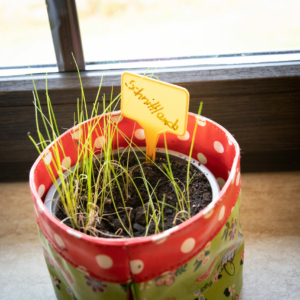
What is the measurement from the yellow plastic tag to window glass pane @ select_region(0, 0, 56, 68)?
456 millimetres

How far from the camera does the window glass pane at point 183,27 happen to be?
3.05 ft

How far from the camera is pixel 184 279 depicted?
52 centimetres

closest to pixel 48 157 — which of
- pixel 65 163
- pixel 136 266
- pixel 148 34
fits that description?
pixel 65 163

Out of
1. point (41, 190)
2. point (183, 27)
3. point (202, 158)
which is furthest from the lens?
point (183, 27)

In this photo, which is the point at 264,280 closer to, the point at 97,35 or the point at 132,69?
the point at 132,69

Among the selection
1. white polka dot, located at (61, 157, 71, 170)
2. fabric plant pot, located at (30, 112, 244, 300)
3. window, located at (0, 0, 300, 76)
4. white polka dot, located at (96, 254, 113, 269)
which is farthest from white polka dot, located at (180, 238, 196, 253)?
window, located at (0, 0, 300, 76)

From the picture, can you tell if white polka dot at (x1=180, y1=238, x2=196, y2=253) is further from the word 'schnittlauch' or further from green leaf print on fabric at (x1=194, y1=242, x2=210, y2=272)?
the word 'schnittlauch'

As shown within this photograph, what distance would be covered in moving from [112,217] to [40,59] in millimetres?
662

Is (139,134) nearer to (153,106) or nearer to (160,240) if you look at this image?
(153,106)

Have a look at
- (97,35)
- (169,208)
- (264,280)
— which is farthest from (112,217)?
(97,35)

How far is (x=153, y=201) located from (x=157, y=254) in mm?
195

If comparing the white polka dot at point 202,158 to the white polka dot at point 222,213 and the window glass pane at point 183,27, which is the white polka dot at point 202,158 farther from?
the window glass pane at point 183,27

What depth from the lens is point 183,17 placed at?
37.2 inches

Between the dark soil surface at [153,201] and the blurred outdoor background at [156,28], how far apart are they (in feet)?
1.50
